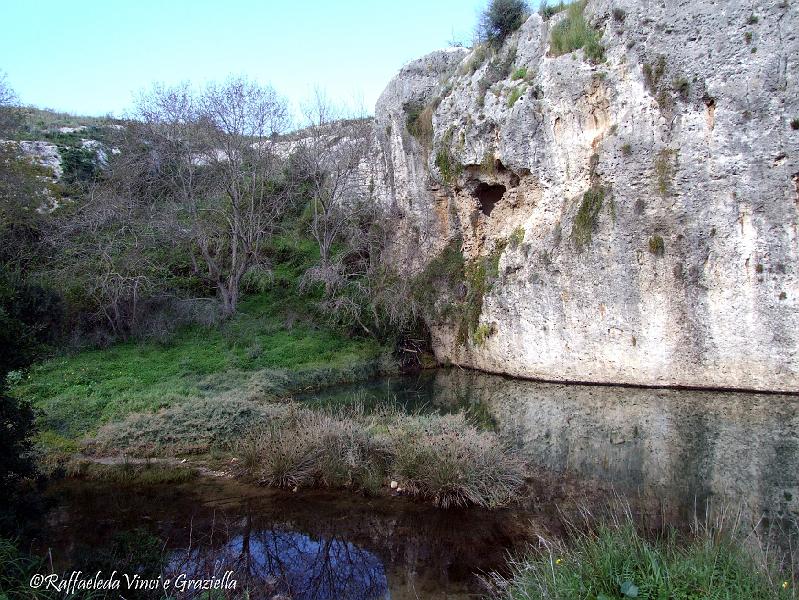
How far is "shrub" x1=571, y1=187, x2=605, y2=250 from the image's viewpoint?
646 inches

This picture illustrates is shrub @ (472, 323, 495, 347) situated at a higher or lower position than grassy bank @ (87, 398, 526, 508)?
higher

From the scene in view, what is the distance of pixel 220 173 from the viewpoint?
22.8 meters

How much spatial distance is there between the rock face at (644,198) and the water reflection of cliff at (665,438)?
131 cm

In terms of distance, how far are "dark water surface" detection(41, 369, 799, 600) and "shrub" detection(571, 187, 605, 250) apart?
566 centimetres

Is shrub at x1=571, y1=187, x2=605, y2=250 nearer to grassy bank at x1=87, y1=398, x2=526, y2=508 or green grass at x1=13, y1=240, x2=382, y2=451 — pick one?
grassy bank at x1=87, y1=398, x2=526, y2=508

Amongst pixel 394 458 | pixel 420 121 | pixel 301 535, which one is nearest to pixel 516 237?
pixel 420 121

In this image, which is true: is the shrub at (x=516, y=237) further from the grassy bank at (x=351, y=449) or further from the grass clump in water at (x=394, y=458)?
the grass clump in water at (x=394, y=458)

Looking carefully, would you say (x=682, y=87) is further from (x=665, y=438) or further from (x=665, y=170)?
(x=665, y=438)

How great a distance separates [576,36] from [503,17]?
15.3 feet

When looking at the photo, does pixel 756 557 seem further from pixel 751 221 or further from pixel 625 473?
pixel 751 221

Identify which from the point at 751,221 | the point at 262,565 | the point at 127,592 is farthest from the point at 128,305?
the point at 751,221

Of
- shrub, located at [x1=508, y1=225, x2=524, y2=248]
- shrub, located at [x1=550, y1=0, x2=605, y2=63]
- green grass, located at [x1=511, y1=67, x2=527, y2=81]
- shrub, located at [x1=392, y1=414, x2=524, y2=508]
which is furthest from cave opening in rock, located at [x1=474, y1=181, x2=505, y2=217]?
shrub, located at [x1=392, y1=414, x2=524, y2=508]

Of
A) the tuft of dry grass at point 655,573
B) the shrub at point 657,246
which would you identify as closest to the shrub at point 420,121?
the shrub at point 657,246

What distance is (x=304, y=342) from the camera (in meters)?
20.6
